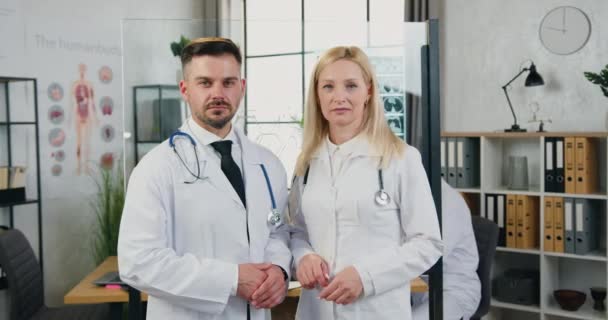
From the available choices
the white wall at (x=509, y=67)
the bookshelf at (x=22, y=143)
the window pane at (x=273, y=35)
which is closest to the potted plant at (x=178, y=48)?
the window pane at (x=273, y=35)

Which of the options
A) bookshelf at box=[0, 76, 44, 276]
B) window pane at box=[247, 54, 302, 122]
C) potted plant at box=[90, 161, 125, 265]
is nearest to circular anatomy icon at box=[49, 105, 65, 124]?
bookshelf at box=[0, 76, 44, 276]

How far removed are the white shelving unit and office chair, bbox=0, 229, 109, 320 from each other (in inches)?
99.1

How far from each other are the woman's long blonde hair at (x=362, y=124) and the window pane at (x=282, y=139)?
0.07 metres

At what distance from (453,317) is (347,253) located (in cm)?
115

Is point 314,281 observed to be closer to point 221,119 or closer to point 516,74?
point 221,119

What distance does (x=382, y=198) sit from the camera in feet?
5.78

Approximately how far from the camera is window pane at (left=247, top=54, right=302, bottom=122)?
209cm

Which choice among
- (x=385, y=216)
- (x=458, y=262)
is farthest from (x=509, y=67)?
(x=385, y=216)

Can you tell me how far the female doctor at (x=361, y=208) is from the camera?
5.74ft

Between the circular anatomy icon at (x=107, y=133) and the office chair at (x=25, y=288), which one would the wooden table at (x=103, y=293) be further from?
the circular anatomy icon at (x=107, y=133)

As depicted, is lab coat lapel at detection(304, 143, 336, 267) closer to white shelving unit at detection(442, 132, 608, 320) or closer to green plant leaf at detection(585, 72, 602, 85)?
white shelving unit at detection(442, 132, 608, 320)

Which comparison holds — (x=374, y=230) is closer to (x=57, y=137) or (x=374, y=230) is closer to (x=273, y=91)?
(x=273, y=91)

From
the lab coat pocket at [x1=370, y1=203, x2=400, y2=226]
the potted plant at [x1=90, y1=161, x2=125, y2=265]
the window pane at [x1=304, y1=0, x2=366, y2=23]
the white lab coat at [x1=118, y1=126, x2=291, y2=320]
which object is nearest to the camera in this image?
the white lab coat at [x1=118, y1=126, x2=291, y2=320]

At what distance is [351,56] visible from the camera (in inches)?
71.8
